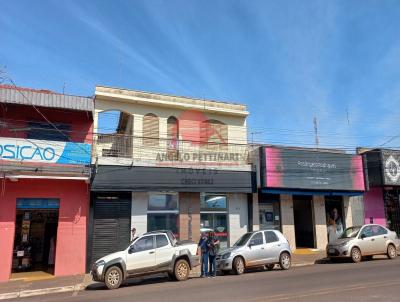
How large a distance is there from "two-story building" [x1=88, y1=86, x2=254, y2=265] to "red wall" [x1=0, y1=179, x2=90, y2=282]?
0.55 metres

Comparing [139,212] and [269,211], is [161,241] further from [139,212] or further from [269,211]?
[269,211]

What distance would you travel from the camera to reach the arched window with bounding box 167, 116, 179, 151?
21453mm

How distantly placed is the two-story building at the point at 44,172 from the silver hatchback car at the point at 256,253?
6.77m

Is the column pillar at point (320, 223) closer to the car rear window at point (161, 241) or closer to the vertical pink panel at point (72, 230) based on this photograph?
the car rear window at point (161, 241)

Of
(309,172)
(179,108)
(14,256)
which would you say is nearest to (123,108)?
(179,108)

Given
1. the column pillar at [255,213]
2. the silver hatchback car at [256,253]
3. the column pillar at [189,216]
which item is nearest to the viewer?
the silver hatchback car at [256,253]

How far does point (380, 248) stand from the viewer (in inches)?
754

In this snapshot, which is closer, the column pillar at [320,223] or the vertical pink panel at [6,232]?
the vertical pink panel at [6,232]

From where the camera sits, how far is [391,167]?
2534 centimetres

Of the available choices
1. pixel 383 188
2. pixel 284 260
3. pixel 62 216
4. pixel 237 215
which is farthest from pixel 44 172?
pixel 383 188

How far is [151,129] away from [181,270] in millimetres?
8592

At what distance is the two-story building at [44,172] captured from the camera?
1755 centimetres

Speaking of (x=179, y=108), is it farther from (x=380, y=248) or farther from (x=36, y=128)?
(x=380, y=248)

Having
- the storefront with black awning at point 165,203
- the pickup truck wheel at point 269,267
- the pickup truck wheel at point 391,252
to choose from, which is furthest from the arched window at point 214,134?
the pickup truck wheel at point 391,252
